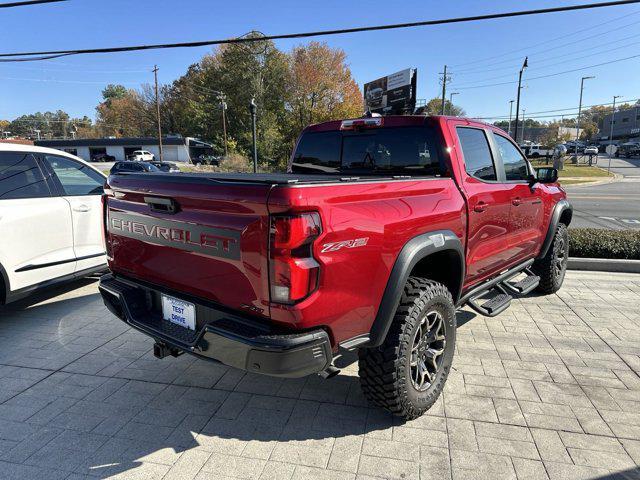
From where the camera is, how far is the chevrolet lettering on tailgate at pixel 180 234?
221 cm

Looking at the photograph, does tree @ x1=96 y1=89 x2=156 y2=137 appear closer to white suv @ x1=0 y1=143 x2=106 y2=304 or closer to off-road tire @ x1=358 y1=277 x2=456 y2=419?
white suv @ x1=0 y1=143 x2=106 y2=304

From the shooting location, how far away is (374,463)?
252cm

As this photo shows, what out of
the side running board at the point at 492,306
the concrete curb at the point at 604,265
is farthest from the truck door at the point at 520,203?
the concrete curb at the point at 604,265

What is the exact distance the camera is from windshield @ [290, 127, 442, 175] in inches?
135

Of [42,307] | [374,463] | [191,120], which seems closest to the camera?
[374,463]

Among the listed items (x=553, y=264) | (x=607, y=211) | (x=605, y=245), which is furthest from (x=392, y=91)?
(x=553, y=264)

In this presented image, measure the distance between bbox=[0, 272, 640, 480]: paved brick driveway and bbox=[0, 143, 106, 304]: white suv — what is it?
0.66 metres

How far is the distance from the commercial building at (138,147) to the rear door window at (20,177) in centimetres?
5641

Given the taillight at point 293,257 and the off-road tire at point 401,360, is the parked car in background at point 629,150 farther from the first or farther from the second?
the taillight at point 293,257

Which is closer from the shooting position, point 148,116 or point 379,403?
point 379,403

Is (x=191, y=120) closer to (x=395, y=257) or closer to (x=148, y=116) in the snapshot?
(x=148, y=116)

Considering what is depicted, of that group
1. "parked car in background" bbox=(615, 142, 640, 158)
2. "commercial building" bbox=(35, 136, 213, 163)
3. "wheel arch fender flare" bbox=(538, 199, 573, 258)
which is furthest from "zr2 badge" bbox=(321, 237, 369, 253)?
"parked car in background" bbox=(615, 142, 640, 158)

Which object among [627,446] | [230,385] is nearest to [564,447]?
[627,446]

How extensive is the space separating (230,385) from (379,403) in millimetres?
1275
